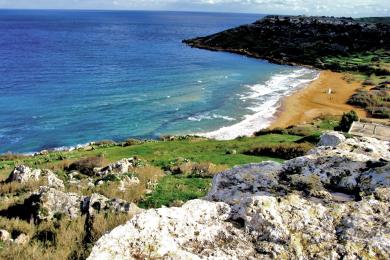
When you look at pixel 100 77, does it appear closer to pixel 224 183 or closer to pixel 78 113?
pixel 78 113

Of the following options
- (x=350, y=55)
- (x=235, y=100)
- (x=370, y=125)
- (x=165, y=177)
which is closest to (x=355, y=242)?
(x=165, y=177)

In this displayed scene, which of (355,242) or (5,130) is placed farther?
(5,130)

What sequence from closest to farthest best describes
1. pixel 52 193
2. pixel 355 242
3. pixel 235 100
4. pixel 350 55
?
pixel 355 242 < pixel 52 193 < pixel 235 100 < pixel 350 55

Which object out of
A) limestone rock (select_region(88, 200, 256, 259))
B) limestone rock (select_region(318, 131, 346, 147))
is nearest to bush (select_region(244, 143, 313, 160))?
limestone rock (select_region(318, 131, 346, 147))

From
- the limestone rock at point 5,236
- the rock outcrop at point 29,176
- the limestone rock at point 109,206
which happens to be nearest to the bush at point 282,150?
the rock outcrop at point 29,176

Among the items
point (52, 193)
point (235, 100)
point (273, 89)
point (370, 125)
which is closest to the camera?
point (52, 193)

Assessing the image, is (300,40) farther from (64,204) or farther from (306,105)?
(64,204)

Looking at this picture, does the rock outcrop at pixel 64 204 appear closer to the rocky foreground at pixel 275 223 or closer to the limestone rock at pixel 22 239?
the limestone rock at pixel 22 239

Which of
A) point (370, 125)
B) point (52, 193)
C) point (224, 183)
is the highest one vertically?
point (224, 183)
